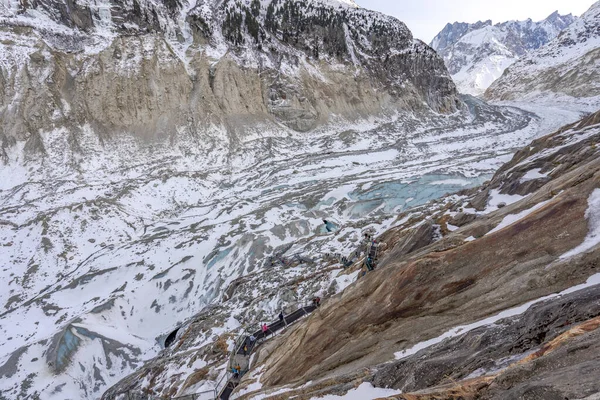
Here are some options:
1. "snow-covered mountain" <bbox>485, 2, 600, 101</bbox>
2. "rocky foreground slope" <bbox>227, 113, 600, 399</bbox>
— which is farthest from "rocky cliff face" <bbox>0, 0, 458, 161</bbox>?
"rocky foreground slope" <bbox>227, 113, 600, 399</bbox>

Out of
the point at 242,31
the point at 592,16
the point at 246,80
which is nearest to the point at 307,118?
the point at 246,80

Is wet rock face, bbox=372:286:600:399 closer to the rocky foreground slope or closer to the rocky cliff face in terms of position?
the rocky foreground slope

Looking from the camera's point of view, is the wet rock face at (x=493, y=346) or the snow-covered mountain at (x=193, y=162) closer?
the wet rock face at (x=493, y=346)

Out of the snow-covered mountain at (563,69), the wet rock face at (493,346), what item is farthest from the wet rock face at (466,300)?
the snow-covered mountain at (563,69)

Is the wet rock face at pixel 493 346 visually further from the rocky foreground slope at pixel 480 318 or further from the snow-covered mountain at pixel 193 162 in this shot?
the snow-covered mountain at pixel 193 162

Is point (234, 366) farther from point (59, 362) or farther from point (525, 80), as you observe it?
point (525, 80)
